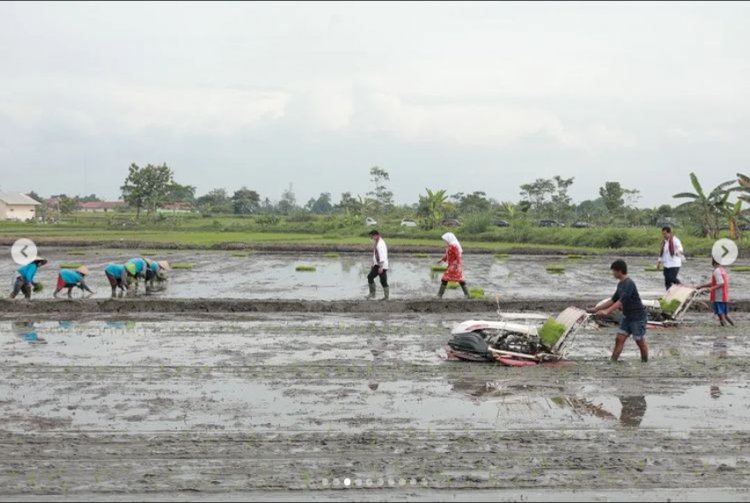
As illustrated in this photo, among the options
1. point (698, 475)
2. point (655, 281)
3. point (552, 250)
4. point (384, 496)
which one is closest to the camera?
point (384, 496)

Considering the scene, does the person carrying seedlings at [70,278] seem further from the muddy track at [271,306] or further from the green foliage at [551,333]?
the green foliage at [551,333]

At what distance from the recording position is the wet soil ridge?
15.6m

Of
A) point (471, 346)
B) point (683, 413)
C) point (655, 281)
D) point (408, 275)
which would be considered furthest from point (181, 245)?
point (683, 413)

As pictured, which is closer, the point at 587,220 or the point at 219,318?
the point at 219,318

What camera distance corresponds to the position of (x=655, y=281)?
22875 mm

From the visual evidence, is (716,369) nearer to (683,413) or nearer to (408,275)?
(683,413)

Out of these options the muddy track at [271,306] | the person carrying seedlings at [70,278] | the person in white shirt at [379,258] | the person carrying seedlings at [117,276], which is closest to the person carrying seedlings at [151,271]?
the person carrying seedlings at [117,276]

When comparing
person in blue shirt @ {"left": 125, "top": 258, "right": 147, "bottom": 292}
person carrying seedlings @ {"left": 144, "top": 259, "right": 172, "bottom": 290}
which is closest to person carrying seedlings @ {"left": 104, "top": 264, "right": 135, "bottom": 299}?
person in blue shirt @ {"left": 125, "top": 258, "right": 147, "bottom": 292}

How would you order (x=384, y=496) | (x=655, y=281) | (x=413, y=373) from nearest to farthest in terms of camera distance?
(x=384, y=496)
(x=413, y=373)
(x=655, y=281)

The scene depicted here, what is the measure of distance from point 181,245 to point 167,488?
34398mm

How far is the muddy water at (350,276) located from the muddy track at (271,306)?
1415mm

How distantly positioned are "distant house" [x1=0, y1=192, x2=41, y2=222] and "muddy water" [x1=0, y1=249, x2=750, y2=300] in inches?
1938

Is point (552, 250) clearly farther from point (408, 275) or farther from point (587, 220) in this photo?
point (587, 220)

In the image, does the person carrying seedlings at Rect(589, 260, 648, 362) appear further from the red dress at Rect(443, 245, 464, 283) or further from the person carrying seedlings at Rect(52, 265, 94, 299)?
the person carrying seedlings at Rect(52, 265, 94, 299)
